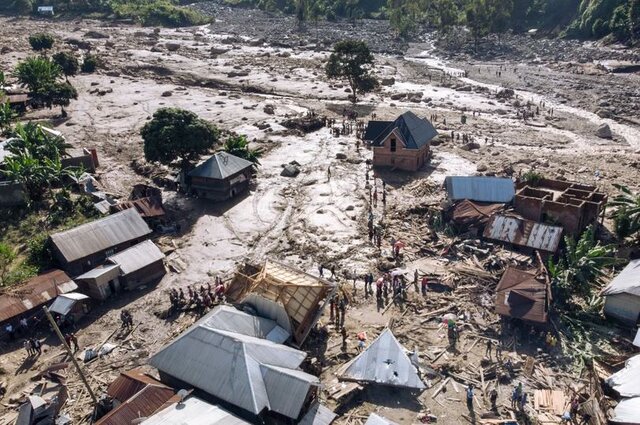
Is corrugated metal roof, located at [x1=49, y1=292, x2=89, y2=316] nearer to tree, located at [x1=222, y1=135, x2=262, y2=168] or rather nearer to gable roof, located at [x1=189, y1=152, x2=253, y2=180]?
gable roof, located at [x1=189, y1=152, x2=253, y2=180]

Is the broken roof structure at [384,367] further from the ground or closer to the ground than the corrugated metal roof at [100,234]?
closer to the ground

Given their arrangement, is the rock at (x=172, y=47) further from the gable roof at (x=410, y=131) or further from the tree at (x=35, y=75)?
the gable roof at (x=410, y=131)

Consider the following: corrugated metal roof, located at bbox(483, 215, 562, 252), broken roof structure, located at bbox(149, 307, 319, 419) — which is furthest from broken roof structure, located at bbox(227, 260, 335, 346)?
corrugated metal roof, located at bbox(483, 215, 562, 252)

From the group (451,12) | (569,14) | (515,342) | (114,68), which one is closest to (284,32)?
(451,12)

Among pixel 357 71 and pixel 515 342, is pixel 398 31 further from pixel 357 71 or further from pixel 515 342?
pixel 515 342

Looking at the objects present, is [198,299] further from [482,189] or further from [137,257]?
[482,189]

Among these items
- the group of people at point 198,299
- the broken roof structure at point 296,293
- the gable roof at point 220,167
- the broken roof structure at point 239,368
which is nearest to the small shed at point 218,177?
the gable roof at point 220,167
